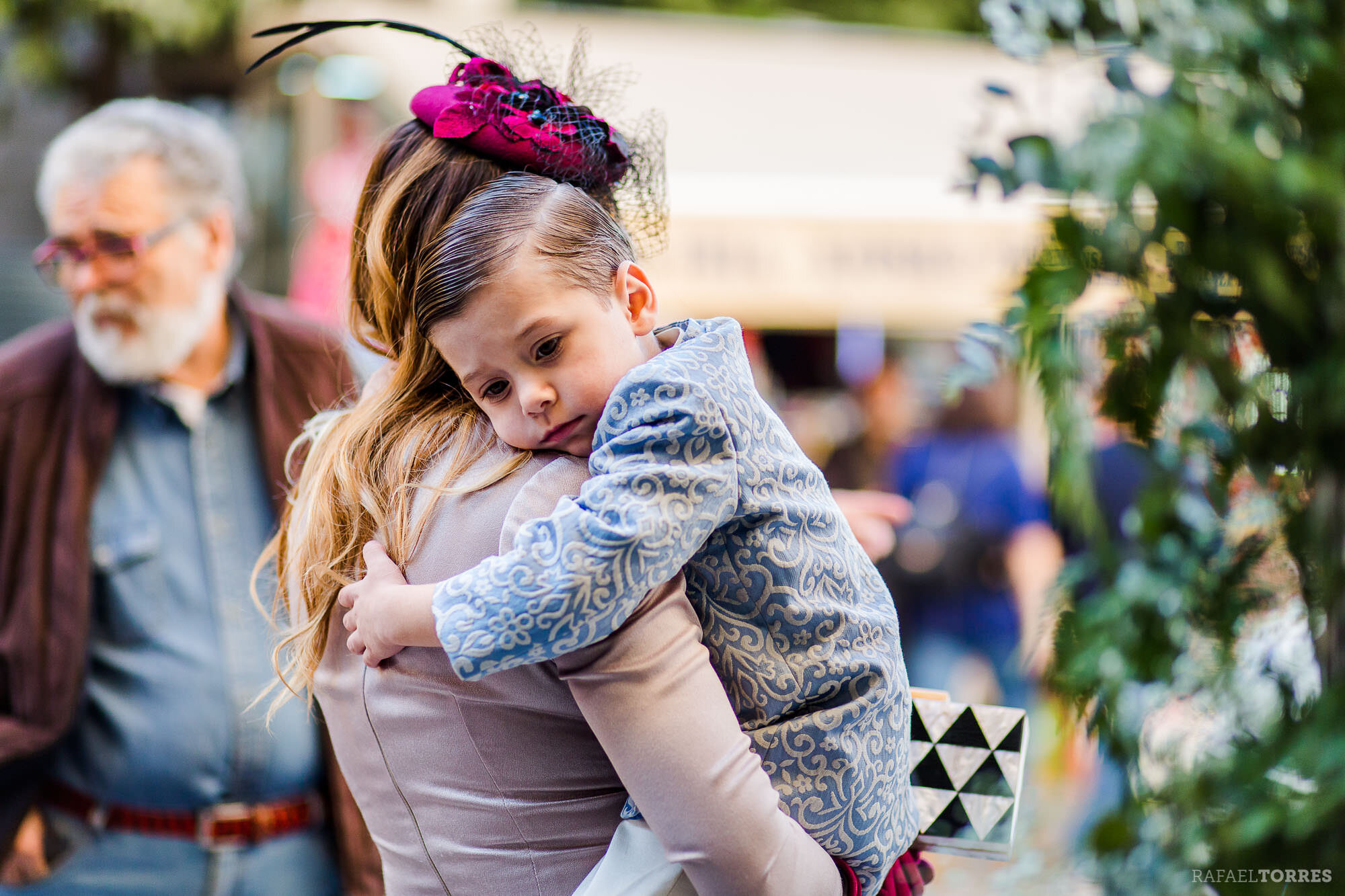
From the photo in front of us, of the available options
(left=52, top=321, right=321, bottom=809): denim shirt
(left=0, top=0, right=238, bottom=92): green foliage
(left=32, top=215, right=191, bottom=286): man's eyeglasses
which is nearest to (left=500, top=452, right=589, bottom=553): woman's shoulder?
(left=52, top=321, right=321, bottom=809): denim shirt

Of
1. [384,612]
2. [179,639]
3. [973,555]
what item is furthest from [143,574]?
[973,555]

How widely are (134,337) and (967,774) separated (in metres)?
1.93

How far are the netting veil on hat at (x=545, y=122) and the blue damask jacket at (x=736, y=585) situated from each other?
9.1 inches

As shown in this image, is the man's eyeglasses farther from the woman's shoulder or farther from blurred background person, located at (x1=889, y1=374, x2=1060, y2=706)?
blurred background person, located at (x1=889, y1=374, x2=1060, y2=706)

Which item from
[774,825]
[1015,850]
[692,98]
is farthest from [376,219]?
[692,98]

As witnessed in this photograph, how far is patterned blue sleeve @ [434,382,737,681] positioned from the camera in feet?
3.25

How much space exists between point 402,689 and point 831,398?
9.01m

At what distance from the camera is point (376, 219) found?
1219 millimetres

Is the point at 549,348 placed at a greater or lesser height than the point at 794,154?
greater

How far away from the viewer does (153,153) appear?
2.62 meters

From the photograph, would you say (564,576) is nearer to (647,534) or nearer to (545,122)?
(647,534)

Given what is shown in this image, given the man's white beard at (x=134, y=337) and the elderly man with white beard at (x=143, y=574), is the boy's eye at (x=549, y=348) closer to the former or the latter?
the elderly man with white beard at (x=143, y=574)

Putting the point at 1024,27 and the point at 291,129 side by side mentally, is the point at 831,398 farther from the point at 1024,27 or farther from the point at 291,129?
the point at 1024,27

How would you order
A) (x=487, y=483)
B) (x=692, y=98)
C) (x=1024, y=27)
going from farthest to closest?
(x=692, y=98)
(x=1024, y=27)
(x=487, y=483)
